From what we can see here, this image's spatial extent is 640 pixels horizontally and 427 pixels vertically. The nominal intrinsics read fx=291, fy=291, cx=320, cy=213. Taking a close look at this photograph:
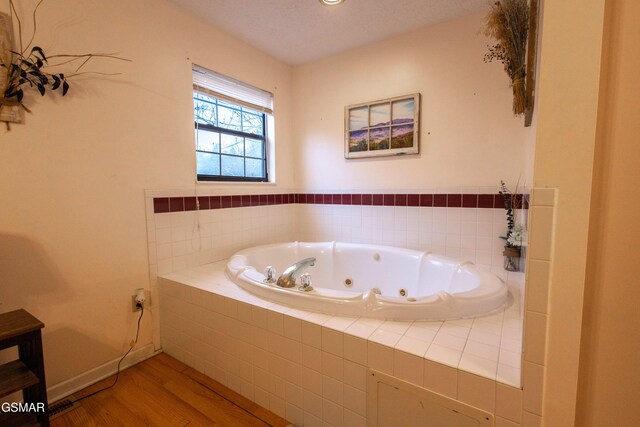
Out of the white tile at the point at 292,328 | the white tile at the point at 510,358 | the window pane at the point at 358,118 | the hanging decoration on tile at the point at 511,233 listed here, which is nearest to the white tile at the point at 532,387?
the white tile at the point at 510,358

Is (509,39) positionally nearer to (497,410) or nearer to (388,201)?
(388,201)

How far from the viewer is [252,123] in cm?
272

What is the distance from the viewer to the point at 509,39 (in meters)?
1.42

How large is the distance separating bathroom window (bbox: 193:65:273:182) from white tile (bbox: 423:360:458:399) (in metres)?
2.00

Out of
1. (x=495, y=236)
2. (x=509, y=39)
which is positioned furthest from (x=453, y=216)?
(x=509, y=39)

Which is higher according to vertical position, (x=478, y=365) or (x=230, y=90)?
(x=230, y=90)

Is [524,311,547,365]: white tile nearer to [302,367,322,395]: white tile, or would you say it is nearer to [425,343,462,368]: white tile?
[425,343,462,368]: white tile

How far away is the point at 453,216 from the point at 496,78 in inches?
39.8

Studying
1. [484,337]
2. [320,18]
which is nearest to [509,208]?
[484,337]

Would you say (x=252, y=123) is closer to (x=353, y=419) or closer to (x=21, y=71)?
(x=21, y=71)

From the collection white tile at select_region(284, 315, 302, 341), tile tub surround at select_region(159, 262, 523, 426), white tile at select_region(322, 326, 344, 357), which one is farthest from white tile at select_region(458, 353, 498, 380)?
white tile at select_region(284, 315, 302, 341)

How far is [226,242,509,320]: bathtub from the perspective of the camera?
1.29 meters

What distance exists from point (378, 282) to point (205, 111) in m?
1.92

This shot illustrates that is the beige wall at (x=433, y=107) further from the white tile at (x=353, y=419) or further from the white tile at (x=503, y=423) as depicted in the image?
the white tile at (x=353, y=419)
